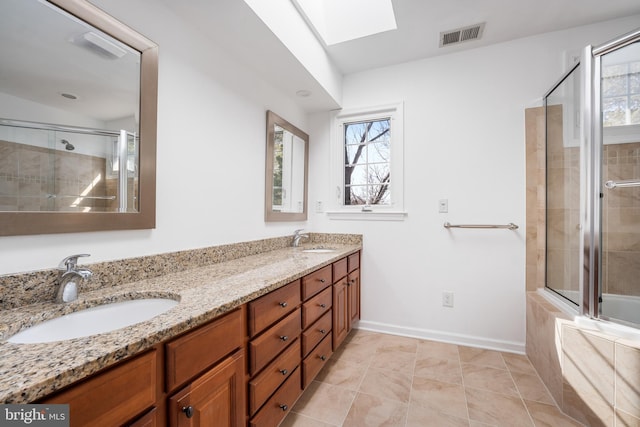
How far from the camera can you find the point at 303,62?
1.98 m

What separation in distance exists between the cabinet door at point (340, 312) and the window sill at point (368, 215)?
2.30 ft

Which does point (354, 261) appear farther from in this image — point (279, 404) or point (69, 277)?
point (69, 277)

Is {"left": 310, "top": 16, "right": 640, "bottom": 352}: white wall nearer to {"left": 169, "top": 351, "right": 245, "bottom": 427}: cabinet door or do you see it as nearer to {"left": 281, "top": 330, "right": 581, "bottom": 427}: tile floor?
{"left": 281, "top": 330, "right": 581, "bottom": 427}: tile floor

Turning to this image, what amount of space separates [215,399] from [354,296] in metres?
1.70

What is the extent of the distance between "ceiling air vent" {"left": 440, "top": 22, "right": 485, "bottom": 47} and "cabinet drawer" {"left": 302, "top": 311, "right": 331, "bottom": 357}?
2.28 m

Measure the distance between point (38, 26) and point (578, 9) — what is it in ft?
9.86

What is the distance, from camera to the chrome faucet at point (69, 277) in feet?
3.01

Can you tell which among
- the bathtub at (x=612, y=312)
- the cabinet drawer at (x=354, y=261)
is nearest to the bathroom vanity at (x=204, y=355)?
the cabinet drawer at (x=354, y=261)

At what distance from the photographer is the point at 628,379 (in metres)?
1.30

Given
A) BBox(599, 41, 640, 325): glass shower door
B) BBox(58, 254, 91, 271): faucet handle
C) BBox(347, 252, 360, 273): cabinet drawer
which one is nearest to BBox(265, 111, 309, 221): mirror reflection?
BBox(347, 252, 360, 273): cabinet drawer

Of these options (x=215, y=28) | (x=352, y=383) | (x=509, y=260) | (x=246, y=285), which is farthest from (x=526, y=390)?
(x=215, y=28)

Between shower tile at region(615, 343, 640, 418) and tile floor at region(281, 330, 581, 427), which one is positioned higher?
shower tile at region(615, 343, 640, 418)

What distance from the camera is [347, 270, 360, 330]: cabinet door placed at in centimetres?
235

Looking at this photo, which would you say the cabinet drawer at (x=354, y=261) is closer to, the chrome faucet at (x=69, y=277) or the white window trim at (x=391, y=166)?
the white window trim at (x=391, y=166)
